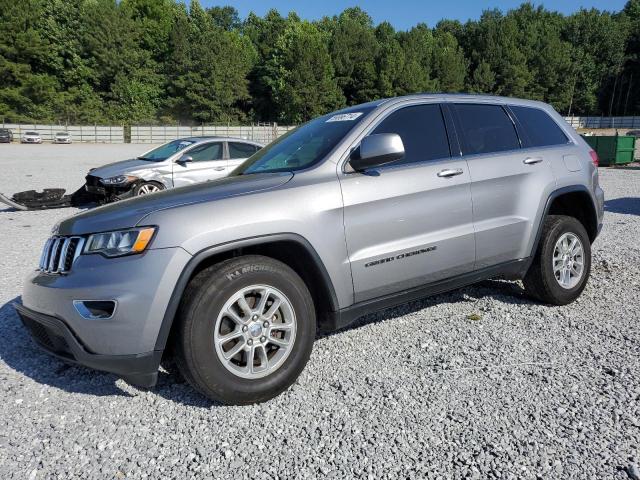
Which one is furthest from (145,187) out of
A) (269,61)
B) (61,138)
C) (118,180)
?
(269,61)

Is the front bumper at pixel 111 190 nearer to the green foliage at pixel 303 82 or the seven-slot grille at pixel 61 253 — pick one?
the seven-slot grille at pixel 61 253

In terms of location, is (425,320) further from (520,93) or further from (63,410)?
(520,93)

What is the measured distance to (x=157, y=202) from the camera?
2.93 metres

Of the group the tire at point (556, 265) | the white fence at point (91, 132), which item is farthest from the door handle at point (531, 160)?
the white fence at point (91, 132)

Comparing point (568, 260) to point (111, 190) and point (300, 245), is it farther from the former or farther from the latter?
point (111, 190)

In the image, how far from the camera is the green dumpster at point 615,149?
20953 mm

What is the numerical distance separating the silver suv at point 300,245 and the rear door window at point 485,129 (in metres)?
0.01

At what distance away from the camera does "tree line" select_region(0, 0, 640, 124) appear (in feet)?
217

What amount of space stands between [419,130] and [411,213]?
719 mm

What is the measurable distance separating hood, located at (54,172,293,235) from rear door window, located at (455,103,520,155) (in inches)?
62.6

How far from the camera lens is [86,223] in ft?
9.32

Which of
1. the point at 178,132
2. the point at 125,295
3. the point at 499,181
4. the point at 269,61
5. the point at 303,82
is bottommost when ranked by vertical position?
the point at 125,295

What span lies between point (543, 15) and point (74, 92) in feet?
327

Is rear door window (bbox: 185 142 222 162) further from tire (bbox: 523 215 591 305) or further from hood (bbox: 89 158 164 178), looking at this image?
tire (bbox: 523 215 591 305)
